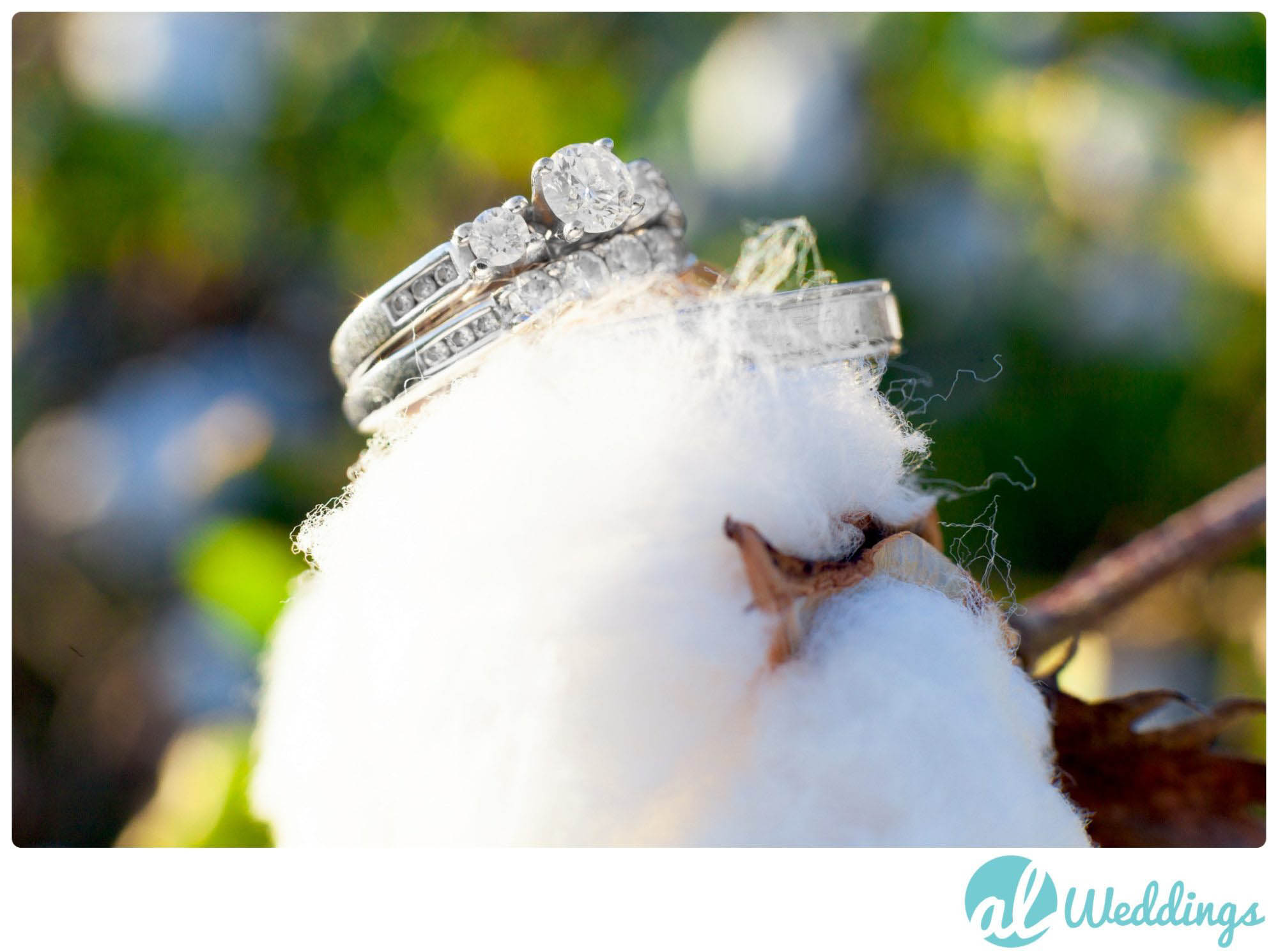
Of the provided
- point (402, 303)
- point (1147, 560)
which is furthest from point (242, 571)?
point (1147, 560)

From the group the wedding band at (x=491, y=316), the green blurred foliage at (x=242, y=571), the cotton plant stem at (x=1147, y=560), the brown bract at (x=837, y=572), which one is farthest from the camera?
the green blurred foliage at (x=242, y=571)

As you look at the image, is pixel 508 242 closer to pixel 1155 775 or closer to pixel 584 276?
pixel 584 276

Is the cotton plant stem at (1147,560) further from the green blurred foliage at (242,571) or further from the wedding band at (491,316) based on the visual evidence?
the green blurred foliage at (242,571)

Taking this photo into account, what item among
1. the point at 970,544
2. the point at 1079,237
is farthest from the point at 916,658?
the point at 1079,237

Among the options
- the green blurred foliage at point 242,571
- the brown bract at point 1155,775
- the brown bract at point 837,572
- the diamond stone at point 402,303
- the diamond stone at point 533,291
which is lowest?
the brown bract at point 1155,775

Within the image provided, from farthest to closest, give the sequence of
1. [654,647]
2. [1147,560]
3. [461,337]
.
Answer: [1147,560]
[461,337]
[654,647]

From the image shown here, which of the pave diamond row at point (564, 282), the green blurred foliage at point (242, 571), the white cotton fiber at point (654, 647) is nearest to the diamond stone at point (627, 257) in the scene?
the pave diamond row at point (564, 282)
